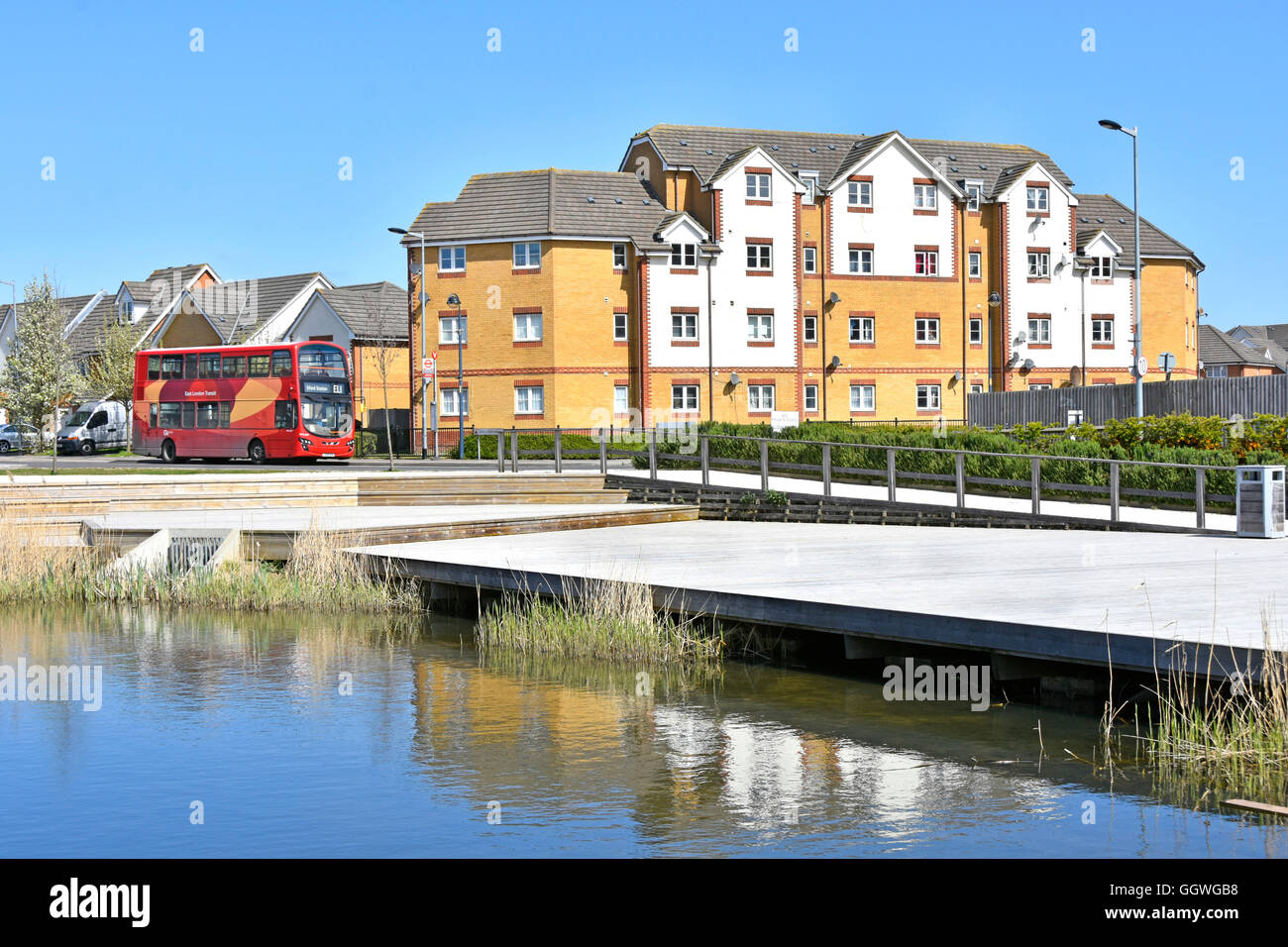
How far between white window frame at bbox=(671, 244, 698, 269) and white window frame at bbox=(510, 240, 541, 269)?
5.81 m

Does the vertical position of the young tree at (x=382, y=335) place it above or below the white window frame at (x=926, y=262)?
below

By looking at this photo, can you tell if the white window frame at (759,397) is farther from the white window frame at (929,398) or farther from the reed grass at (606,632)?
the reed grass at (606,632)

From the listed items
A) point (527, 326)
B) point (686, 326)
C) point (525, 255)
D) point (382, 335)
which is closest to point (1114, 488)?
point (686, 326)

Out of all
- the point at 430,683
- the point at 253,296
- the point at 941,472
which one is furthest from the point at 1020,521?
the point at 253,296

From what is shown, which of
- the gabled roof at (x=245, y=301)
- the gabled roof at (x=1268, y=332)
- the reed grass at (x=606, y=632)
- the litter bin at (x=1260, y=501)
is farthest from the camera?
the gabled roof at (x=1268, y=332)

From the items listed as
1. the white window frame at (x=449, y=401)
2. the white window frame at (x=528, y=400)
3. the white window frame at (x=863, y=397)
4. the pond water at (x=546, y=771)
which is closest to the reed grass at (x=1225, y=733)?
the pond water at (x=546, y=771)

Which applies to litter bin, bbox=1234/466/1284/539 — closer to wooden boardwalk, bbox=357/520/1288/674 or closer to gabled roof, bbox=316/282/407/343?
wooden boardwalk, bbox=357/520/1288/674

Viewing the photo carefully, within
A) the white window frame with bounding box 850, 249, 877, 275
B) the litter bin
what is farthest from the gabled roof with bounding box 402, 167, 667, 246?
the litter bin

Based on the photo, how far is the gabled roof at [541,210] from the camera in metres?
57.2

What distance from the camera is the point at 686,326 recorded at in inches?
2298

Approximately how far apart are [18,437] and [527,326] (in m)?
27.4

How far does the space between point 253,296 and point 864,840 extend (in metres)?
78.2

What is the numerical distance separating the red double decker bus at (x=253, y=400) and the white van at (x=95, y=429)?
51.5 feet
